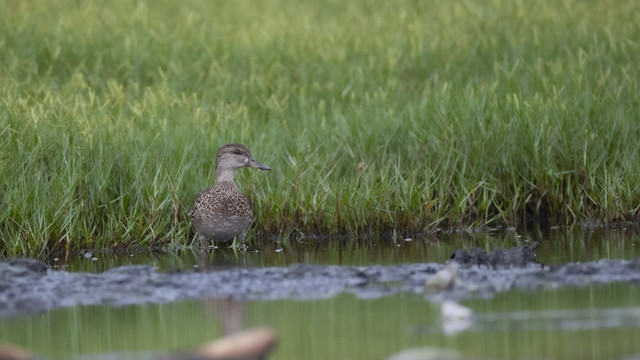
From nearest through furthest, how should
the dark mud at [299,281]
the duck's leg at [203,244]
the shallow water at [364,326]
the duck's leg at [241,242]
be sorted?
1. the shallow water at [364,326]
2. the dark mud at [299,281]
3. the duck's leg at [241,242]
4. the duck's leg at [203,244]

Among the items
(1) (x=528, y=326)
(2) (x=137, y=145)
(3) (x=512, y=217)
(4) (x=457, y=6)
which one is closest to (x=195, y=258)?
(2) (x=137, y=145)

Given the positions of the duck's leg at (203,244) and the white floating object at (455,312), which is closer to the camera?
the white floating object at (455,312)

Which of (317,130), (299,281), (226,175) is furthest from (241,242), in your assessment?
(299,281)

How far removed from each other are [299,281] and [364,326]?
1508mm

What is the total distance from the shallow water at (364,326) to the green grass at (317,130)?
2.85m

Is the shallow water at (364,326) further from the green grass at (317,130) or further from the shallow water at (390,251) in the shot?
the green grass at (317,130)

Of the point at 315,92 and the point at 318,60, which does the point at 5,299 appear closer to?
the point at 315,92

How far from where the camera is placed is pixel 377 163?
35.5 ft

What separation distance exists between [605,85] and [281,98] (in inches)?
149

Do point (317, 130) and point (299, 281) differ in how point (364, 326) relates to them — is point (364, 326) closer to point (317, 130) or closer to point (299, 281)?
point (299, 281)

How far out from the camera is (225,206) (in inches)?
365

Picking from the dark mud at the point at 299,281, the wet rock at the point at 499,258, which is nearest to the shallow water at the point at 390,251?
the wet rock at the point at 499,258

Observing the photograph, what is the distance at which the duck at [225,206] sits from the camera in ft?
30.5

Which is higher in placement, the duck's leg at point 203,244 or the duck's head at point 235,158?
the duck's head at point 235,158
